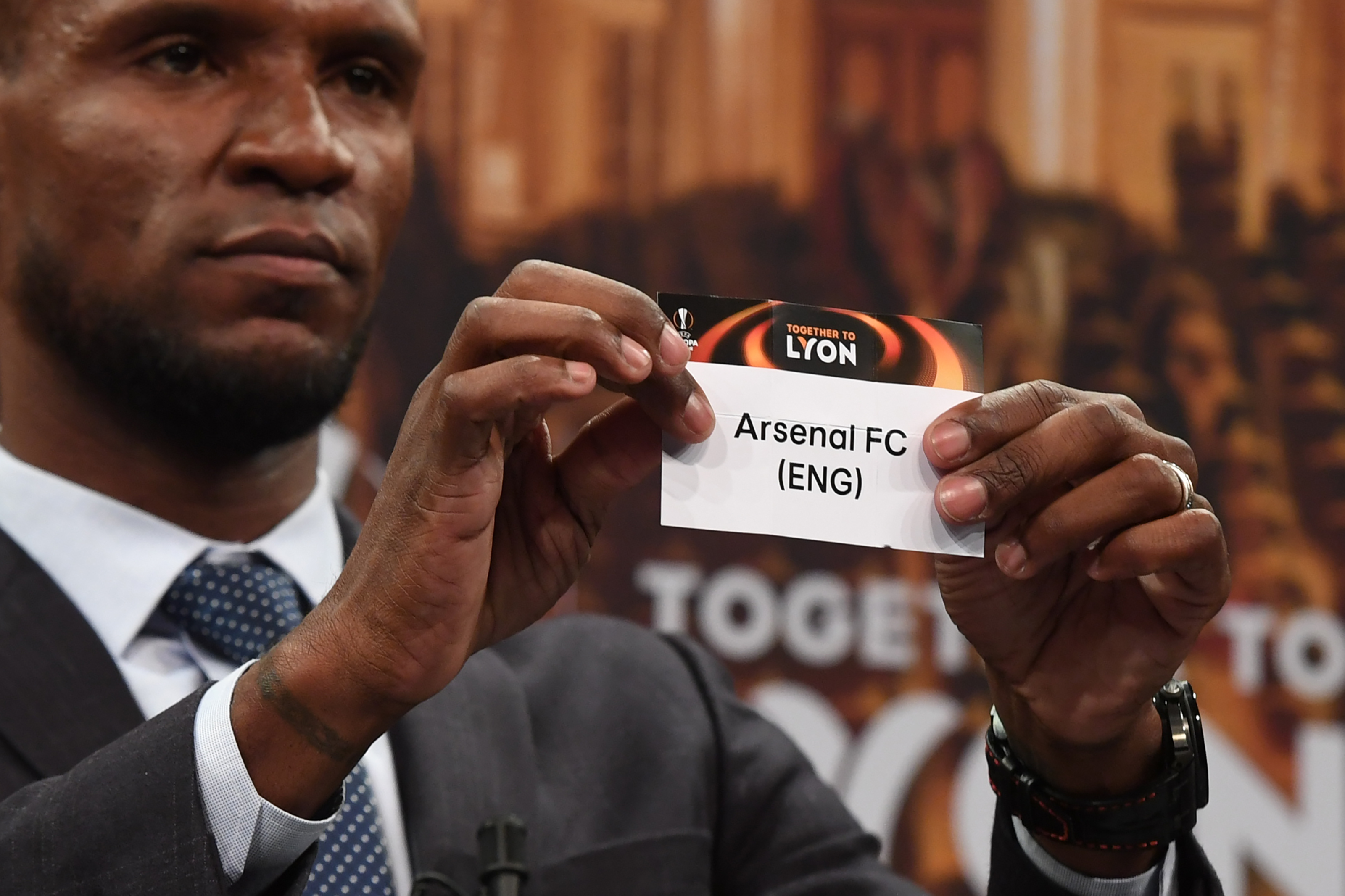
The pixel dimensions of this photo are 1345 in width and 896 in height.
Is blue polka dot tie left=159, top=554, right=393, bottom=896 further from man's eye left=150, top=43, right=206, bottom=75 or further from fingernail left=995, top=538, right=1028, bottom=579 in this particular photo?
fingernail left=995, top=538, right=1028, bottom=579

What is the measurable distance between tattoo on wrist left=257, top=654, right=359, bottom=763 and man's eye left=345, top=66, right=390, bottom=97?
33.1 inches

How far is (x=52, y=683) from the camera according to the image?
1407mm

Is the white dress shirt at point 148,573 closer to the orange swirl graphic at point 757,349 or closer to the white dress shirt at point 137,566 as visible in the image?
the white dress shirt at point 137,566

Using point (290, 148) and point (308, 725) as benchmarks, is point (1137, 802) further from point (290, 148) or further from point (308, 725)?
point (290, 148)

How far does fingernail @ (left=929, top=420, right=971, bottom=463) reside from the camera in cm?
114

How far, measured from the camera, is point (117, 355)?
1528 mm

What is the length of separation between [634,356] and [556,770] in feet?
2.38

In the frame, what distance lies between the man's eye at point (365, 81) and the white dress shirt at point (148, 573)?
1.67 feet

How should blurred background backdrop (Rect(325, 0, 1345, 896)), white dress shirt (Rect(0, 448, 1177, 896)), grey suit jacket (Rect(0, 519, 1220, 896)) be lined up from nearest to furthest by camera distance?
grey suit jacket (Rect(0, 519, 1220, 896)) < white dress shirt (Rect(0, 448, 1177, 896)) < blurred background backdrop (Rect(325, 0, 1345, 896))

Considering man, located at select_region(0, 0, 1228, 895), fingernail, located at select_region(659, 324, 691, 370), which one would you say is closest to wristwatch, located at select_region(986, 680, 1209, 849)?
man, located at select_region(0, 0, 1228, 895)

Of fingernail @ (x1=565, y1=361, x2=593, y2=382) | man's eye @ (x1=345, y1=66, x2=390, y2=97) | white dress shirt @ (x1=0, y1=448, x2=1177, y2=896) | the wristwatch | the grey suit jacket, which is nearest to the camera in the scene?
fingernail @ (x1=565, y1=361, x2=593, y2=382)

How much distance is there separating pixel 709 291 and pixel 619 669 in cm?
102

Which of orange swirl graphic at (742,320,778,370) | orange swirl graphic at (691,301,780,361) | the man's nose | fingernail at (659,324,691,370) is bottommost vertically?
orange swirl graphic at (742,320,778,370)

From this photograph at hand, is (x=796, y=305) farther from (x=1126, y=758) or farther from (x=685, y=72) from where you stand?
(x=685, y=72)
